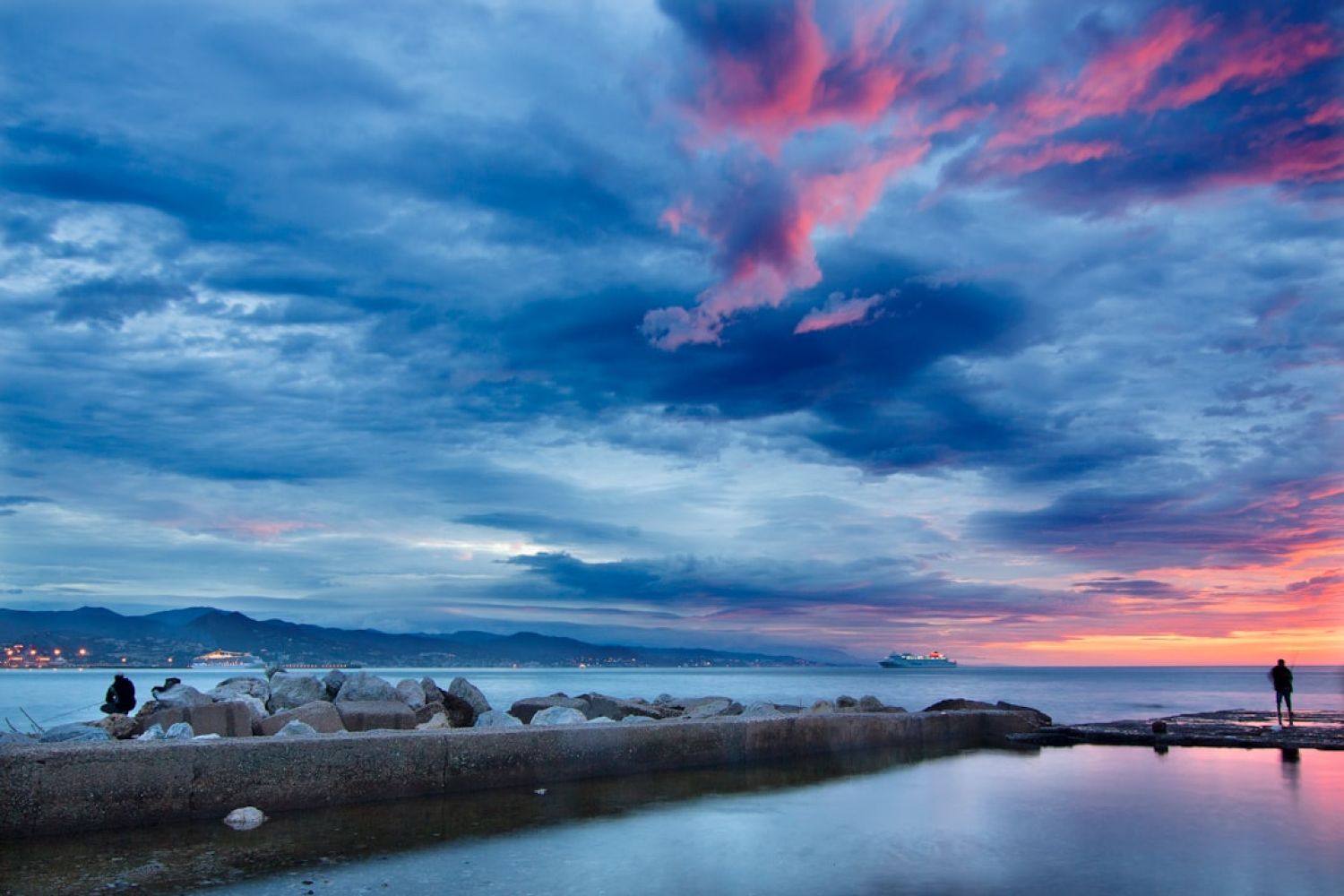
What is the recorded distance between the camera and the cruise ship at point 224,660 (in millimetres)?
159175

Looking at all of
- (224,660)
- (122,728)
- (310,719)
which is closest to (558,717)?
(310,719)

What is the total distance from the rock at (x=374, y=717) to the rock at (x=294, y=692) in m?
3.64

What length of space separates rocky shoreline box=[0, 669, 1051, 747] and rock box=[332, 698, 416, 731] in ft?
0.03

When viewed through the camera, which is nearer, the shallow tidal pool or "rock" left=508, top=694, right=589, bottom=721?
the shallow tidal pool

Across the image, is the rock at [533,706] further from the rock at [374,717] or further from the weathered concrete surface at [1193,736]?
the weathered concrete surface at [1193,736]

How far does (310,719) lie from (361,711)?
1206 mm

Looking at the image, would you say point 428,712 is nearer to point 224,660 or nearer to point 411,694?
point 411,694

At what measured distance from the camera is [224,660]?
16425 cm

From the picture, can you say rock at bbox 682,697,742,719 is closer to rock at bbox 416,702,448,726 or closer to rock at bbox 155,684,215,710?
rock at bbox 416,702,448,726

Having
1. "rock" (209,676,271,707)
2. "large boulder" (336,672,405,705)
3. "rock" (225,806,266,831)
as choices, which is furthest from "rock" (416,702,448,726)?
"rock" (225,806,266,831)

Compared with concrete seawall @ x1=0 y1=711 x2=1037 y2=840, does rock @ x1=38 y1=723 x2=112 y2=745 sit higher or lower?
lower

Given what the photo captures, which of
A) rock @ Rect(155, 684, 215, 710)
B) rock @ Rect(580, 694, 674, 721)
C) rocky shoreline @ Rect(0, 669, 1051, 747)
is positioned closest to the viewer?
rocky shoreline @ Rect(0, 669, 1051, 747)

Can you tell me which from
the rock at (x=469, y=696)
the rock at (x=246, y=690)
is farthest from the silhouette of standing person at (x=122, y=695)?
the rock at (x=469, y=696)

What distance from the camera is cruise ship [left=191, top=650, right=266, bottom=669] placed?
15918cm
